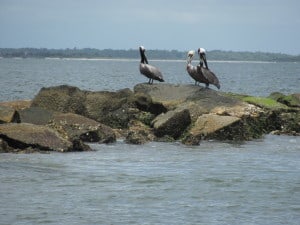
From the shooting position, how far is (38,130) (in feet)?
54.1

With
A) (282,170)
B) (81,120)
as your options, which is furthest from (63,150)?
(282,170)

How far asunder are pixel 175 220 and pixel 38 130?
6460mm

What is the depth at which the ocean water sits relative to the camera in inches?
436

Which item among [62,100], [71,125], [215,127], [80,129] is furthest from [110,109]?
[215,127]

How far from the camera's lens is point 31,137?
1644cm

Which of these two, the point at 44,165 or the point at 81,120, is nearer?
the point at 44,165

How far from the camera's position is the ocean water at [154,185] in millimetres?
11062

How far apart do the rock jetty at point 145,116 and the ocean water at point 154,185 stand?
0.53m

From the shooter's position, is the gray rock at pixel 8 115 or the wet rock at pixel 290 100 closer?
the gray rock at pixel 8 115

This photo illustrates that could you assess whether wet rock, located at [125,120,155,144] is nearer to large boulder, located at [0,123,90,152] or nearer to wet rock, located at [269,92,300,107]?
large boulder, located at [0,123,90,152]

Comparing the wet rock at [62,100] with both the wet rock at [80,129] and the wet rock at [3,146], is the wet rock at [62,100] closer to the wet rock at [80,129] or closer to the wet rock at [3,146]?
the wet rock at [80,129]

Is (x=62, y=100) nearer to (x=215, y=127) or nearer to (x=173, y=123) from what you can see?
(x=173, y=123)

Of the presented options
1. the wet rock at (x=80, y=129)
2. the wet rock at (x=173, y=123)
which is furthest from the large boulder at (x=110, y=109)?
the wet rock at (x=80, y=129)

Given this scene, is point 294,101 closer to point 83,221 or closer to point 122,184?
point 122,184
